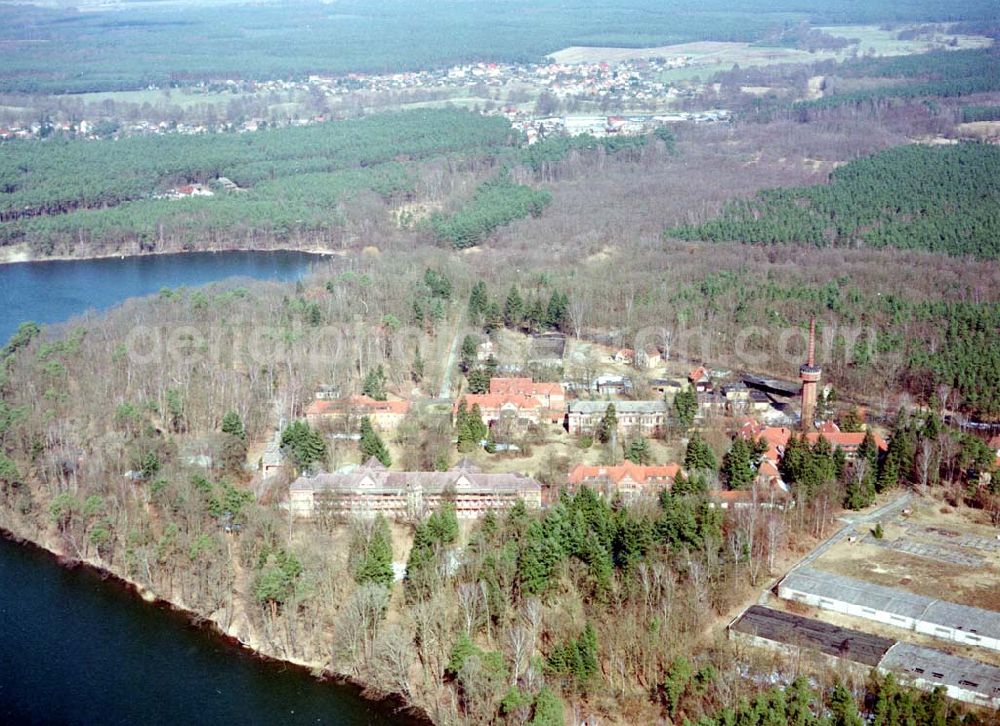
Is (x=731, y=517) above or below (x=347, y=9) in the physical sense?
below

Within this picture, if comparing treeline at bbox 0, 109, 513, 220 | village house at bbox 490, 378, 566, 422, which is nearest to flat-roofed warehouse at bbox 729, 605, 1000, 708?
village house at bbox 490, 378, 566, 422

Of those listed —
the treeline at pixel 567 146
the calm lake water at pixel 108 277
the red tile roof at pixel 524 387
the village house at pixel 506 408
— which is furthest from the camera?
the treeline at pixel 567 146

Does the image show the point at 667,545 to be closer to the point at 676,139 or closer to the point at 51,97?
the point at 676,139

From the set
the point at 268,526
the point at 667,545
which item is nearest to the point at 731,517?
the point at 667,545

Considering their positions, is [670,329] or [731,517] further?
[670,329]

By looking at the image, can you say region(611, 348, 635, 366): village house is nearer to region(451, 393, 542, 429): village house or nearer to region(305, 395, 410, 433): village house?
region(451, 393, 542, 429): village house

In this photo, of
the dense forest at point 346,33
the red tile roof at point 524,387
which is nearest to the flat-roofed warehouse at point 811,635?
→ the red tile roof at point 524,387

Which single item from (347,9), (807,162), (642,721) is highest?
(347,9)

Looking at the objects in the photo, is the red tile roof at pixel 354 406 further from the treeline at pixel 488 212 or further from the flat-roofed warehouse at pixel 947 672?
the treeline at pixel 488 212
